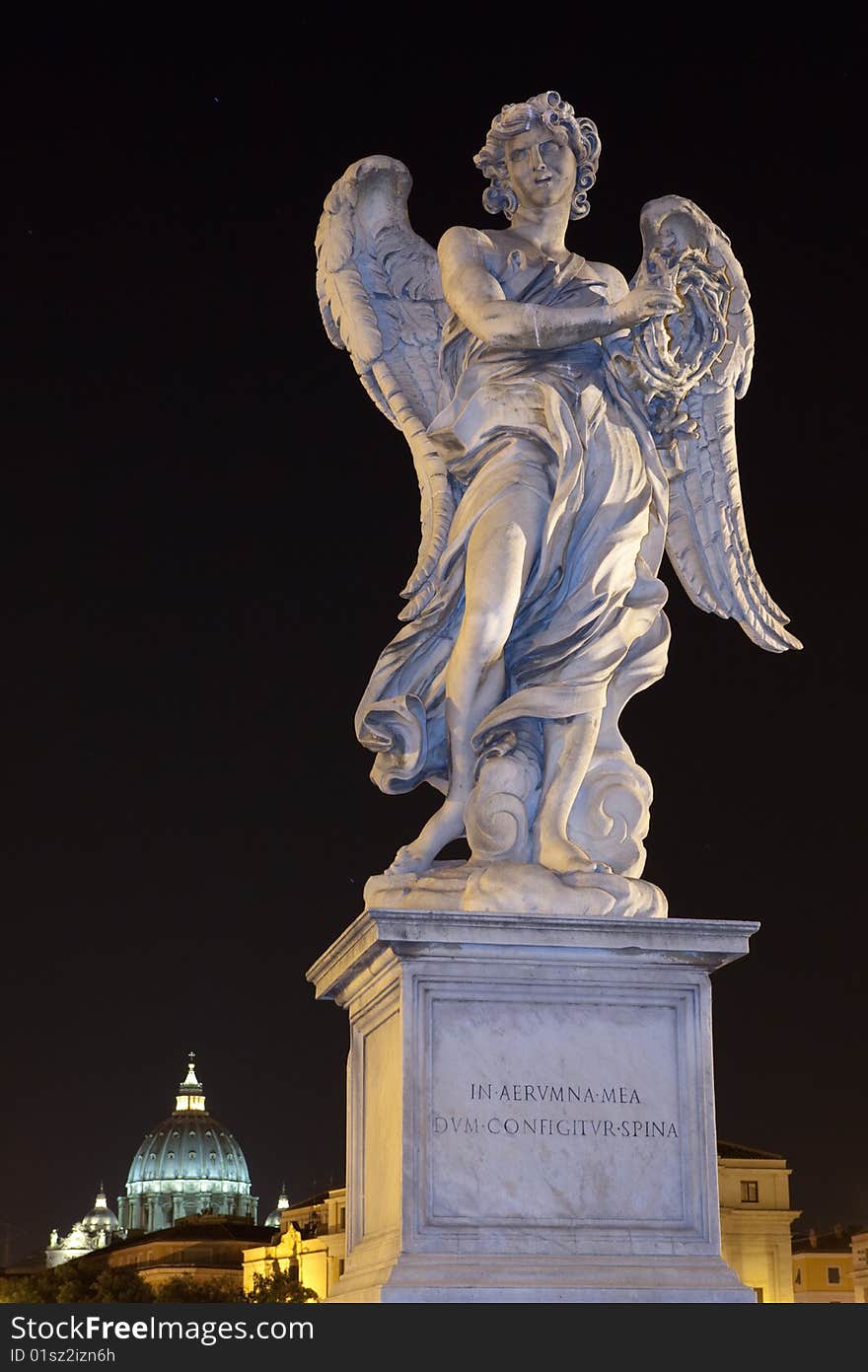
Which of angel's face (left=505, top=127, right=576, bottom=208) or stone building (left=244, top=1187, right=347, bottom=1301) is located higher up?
stone building (left=244, top=1187, right=347, bottom=1301)

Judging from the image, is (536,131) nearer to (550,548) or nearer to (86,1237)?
(550,548)

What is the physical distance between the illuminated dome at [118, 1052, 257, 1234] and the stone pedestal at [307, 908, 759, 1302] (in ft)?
535

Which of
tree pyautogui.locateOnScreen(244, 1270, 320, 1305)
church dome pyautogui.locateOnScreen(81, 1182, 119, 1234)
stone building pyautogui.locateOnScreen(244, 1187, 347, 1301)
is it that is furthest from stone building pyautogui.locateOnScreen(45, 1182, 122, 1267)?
tree pyautogui.locateOnScreen(244, 1270, 320, 1305)

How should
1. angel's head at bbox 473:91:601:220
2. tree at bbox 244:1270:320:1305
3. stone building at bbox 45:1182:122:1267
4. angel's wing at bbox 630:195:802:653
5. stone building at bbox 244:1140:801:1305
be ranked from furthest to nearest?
stone building at bbox 45:1182:122:1267
stone building at bbox 244:1140:801:1305
tree at bbox 244:1270:320:1305
angel's wing at bbox 630:195:802:653
angel's head at bbox 473:91:601:220

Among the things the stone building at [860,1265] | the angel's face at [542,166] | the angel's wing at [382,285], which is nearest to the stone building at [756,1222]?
the stone building at [860,1265]

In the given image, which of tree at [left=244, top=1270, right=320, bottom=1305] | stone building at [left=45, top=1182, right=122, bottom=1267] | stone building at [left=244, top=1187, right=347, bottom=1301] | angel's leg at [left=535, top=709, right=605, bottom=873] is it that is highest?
stone building at [left=45, top=1182, right=122, bottom=1267]

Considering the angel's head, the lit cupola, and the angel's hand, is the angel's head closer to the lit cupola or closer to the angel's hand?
the angel's hand

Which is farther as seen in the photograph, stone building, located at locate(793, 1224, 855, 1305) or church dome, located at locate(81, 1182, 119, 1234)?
church dome, located at locate(81, 1182, 119, 1234)

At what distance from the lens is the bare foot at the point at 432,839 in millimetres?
8414

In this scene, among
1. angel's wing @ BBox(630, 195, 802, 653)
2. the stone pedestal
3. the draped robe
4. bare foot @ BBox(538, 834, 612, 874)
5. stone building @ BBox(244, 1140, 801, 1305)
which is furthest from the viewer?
stone building @ BBox(244, 1140, 801, 1305)

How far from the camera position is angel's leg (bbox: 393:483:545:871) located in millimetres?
8531

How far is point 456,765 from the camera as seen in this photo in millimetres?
8609

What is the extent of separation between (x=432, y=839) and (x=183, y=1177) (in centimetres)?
16759

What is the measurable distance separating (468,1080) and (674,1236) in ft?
3.39
